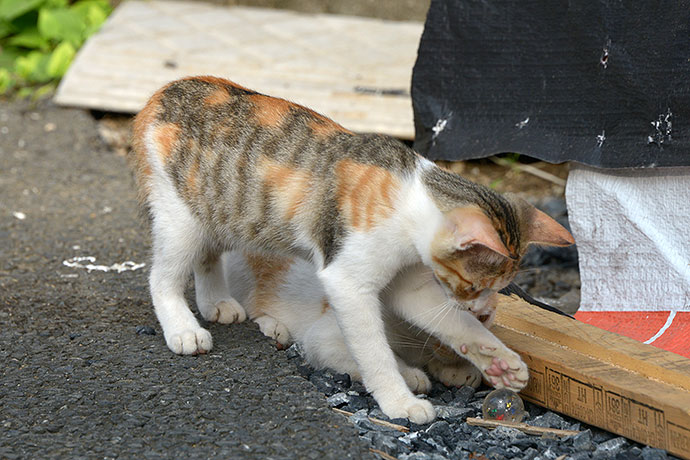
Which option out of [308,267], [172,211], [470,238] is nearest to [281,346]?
[308,267]

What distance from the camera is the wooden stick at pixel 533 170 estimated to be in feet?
18.4

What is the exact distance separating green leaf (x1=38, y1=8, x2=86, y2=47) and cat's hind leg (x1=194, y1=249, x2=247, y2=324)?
420 centimetres

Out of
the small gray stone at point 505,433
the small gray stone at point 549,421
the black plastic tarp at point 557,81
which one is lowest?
the small gray stone at point 505,433

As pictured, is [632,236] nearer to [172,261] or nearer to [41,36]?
[172,261]

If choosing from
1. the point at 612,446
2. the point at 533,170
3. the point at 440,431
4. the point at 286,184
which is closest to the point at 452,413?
the point at 440,431

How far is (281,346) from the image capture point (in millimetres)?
3334

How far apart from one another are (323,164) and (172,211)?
2.11ft

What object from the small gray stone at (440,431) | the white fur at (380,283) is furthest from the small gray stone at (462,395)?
the small gray stone at (440,431)

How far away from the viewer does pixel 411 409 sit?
276 centimetres

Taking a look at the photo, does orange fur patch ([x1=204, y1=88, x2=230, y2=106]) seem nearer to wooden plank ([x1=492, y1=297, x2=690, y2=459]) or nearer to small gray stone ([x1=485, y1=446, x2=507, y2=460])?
wooden plank ([x1=492, y1=297, x2=690, y2=459])

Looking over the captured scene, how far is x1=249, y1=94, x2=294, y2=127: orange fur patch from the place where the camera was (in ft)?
10.6

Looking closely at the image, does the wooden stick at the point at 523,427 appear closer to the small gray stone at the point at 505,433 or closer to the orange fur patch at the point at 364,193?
the small gray stone at the point at 505,433

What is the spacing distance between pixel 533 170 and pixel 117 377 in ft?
11.5

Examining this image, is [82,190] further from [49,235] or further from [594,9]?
[594,9]
